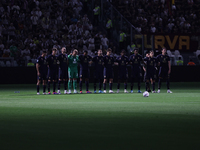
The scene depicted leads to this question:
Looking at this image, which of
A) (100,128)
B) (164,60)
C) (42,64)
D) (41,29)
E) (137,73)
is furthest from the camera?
(41,29)

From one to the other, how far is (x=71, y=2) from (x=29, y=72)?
8015 mm

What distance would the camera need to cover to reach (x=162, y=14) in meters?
41.9

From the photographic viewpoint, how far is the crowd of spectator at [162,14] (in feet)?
131

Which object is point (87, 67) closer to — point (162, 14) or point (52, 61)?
point (52, 61)

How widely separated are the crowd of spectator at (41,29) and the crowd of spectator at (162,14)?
5.04m

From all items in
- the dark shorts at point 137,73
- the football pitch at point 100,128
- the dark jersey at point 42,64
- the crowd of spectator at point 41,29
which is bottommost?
the football pitch at point 100,128

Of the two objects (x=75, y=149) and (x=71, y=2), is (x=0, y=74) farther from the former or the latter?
(x=75, y=149)

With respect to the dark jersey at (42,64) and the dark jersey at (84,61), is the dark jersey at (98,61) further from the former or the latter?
the dark jersey at (42,64)

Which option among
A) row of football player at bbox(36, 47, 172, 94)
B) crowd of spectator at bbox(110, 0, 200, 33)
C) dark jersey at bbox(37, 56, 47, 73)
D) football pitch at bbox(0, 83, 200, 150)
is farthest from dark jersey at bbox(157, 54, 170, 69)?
crowd of spectator at bbox(110, 0, 200, 33)

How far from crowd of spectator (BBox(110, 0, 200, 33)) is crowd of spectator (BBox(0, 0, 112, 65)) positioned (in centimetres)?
504

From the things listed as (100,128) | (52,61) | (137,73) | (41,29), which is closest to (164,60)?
(137,73)

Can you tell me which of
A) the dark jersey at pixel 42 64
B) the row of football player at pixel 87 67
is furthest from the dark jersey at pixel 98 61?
the dark jersey at pixel 42 64

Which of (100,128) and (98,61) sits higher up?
(98,61)

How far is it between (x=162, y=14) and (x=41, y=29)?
44.2 ft
